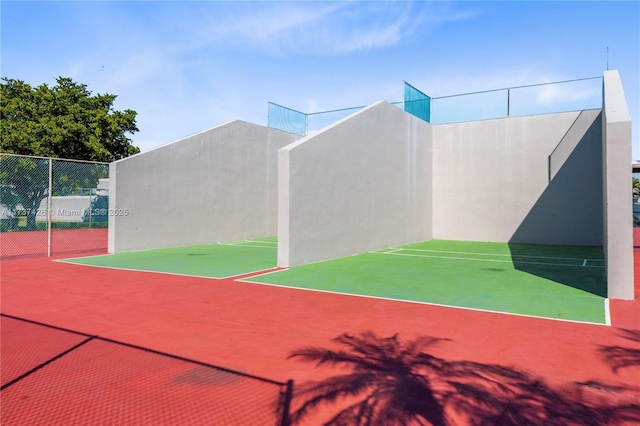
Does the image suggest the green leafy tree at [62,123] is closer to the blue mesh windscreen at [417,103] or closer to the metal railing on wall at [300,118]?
the metal railing on wall at [300,118]

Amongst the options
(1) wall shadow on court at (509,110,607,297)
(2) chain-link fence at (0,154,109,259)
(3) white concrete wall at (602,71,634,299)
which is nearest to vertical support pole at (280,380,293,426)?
(3) white concrete wall at (602,71,634,299)

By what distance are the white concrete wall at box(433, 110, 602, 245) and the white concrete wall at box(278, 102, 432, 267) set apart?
1.30 m

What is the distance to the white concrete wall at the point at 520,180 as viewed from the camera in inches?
731

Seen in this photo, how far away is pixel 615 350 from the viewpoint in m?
5.33

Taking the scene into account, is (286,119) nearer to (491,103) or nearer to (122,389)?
(491,103)

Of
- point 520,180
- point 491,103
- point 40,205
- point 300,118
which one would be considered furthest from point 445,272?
point 40,205

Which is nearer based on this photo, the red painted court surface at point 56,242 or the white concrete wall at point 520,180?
the red painted court surface at point 56,242

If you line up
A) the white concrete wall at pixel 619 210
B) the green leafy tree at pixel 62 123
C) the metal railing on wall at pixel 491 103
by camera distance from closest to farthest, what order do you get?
the white concrete wall at pixel 619 210
the metal railing on wall at pixel 491 103
the green leafy tree at pixel 62 123

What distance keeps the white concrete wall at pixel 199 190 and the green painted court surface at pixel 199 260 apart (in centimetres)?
90

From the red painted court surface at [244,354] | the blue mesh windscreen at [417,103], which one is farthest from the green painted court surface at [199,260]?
the blue mesh windscreen at [417,103]

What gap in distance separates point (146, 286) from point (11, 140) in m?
20.9

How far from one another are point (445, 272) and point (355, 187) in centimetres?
501

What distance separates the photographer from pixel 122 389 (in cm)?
411

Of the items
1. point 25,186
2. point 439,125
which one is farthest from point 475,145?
point 25,186
